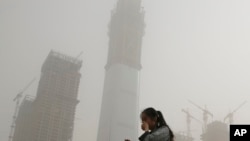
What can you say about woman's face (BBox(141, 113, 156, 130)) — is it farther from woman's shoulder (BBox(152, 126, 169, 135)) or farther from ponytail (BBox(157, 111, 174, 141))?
woman's shoulder (BBox(152, 126, 169, 135))

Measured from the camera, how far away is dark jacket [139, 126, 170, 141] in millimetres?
7371

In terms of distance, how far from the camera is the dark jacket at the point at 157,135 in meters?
7.37

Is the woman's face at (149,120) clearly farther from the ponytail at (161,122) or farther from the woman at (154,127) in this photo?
the ponytail at (161,122)

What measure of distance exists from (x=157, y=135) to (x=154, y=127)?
39cm

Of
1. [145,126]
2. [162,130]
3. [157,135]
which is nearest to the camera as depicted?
[157,135]

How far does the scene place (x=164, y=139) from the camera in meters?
7.50

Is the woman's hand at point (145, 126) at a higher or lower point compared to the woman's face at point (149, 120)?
lower

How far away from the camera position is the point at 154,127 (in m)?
7.82

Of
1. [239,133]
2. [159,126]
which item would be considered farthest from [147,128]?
[239,133]

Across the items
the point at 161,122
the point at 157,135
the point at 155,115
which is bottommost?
the point at 157,135

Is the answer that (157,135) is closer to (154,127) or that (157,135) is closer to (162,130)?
(162,130)

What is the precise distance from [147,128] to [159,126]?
0.27 meters

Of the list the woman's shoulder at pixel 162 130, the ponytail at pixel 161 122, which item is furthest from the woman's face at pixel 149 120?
the woman's shoulder at pixel 162 130

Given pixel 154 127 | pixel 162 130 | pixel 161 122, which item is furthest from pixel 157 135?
pixel 161 122
